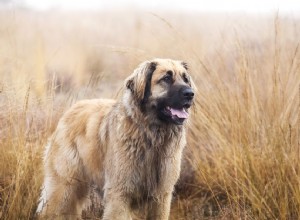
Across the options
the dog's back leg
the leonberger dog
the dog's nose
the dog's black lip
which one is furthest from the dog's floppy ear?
the dog's back leg

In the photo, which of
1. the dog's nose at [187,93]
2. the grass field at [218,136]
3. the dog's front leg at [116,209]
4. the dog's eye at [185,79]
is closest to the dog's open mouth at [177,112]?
the dog's nose at [187,93]

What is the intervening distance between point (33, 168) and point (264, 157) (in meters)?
1.82

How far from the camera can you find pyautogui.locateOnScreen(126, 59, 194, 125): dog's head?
3545 mm

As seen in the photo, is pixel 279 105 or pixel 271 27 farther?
pixel 271 27

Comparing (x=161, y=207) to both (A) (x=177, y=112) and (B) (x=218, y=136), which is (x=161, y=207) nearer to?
(A) (x=177, y=112)

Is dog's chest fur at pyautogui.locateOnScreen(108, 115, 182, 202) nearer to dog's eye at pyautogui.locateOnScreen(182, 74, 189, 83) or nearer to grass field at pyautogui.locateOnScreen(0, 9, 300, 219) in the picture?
dog's eye at pyautogui.locateOnScreen(182, 74, 189, 83)

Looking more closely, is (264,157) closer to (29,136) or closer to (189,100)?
(189,100)

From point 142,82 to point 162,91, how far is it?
160 millimetres

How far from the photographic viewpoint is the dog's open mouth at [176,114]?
11.6 feet

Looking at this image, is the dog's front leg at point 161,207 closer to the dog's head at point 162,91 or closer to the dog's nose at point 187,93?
the dog's head at point 162,91

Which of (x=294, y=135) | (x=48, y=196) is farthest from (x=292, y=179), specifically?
(x=48, y=196)

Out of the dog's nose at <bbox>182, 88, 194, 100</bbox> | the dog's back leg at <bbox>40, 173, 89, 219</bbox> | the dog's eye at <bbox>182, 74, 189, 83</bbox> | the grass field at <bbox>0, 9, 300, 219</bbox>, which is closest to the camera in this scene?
the dog's nose at <bbox>182, 88, 194, 100</bbox>

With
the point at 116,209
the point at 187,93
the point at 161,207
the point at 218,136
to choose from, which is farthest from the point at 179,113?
the point at 218,136

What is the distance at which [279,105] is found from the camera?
433 centimetres
